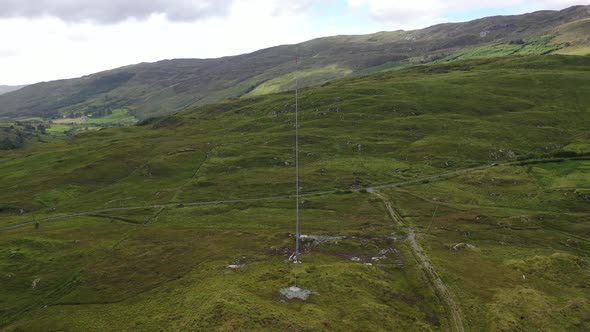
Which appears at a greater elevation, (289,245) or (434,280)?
(289,245)

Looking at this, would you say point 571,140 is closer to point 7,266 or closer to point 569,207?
point 569,207

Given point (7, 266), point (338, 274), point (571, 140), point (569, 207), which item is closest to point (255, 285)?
point (338, 274)

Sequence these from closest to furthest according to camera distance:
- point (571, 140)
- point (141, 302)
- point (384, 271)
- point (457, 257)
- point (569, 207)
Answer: point (141, 302) < point (384, 271) < point (457, 257) < point (569, 207) < point (571, 140)

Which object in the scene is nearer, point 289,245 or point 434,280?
point 434,280

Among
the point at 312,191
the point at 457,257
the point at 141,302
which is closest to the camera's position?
the point at 141,302

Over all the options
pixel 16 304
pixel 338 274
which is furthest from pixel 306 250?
pixel 16 304

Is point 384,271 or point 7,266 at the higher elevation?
point 7,266

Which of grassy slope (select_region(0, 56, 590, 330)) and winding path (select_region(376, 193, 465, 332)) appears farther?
grassy slope (select_region(0, 56, 590, 330))

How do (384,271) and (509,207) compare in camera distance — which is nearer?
(384,271)

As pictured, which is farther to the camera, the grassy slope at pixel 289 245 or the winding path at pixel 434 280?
the grassy slope at pixel 289 245
